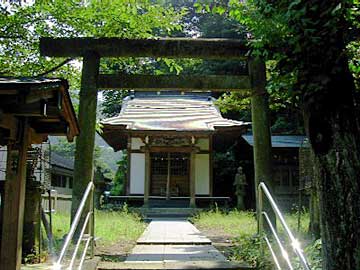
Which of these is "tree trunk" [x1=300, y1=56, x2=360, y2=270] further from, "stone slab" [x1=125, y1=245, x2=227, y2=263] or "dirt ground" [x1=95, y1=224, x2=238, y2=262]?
"dirt ground" [x1=95, y1=224, x2=238, y2=262]

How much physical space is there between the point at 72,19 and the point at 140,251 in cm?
477

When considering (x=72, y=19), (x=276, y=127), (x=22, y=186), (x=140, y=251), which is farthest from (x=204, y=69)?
(x=22, y=186)

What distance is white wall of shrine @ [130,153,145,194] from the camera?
17.7 metres

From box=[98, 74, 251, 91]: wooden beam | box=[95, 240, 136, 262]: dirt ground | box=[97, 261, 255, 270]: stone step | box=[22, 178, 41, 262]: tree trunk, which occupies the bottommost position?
box=[95, 240, 136, 262]: dirt ground

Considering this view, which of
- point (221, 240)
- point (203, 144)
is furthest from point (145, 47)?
point (203, 144)

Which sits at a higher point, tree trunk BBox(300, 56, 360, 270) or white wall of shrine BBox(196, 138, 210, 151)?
white wall of shrine BBox(196, 138, 210, 151)

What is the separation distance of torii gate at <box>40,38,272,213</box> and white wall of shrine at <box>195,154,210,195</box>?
36.4 ft

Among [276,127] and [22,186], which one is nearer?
[22,186]

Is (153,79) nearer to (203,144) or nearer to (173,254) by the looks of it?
(173,254)

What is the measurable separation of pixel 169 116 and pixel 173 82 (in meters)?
11.7

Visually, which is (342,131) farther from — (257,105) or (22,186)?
(257,105)

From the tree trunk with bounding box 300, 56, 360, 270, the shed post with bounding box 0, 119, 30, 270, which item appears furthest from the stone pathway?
the tree trunk with bounding box 300, 56, 360, 270

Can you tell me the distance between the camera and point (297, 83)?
324 cm

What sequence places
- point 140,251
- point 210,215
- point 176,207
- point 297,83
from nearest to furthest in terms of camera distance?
point 297,83
point 140,251
point 210,215
point 176,207
